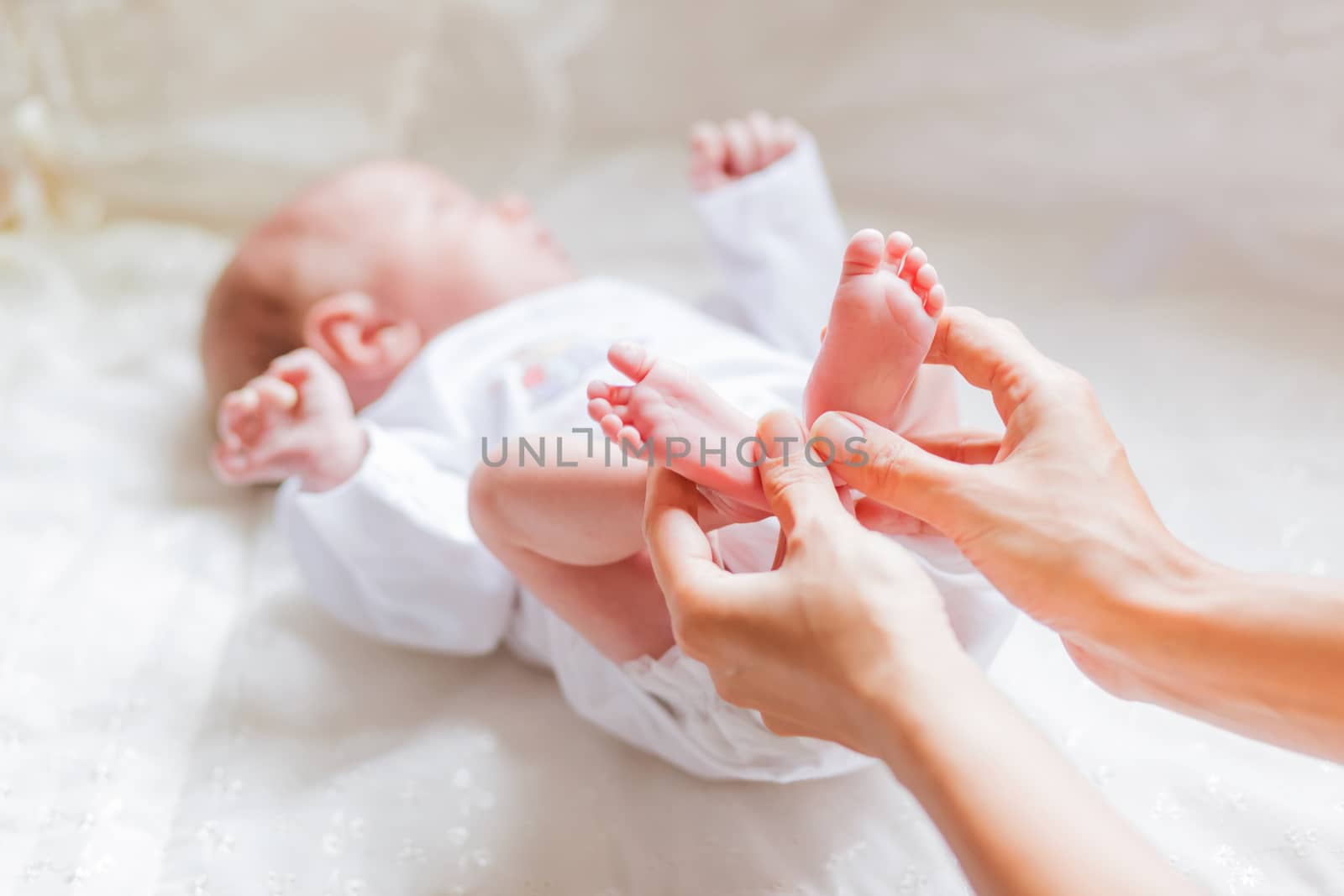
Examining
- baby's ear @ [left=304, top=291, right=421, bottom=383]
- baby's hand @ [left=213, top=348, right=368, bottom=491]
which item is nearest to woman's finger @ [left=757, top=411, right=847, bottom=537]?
baby's hand @ [left=213, top=348, right=368, bottom=491]

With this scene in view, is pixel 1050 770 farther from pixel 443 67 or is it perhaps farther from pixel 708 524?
pixel 443 67

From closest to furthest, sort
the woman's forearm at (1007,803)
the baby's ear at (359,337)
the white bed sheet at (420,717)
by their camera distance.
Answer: the woman's forearm at (1007,803)
the white bed sheet at (420,717)
the baby's ear at (359,337)

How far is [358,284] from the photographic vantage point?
3.83 feet

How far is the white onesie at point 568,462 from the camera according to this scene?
2.77 feet

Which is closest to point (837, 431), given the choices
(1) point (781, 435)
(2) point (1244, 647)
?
(1) point (781, 435)

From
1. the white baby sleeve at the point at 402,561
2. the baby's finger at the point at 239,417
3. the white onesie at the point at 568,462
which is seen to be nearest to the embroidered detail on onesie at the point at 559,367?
the white onesie at the point at 568,462

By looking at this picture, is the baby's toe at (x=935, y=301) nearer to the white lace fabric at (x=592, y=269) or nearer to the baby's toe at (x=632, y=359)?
the baby's toe at (x=632, y=359)

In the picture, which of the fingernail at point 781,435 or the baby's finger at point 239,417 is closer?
the fingernail at point 781,435

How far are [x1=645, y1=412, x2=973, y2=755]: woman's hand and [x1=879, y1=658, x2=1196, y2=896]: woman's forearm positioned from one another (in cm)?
1

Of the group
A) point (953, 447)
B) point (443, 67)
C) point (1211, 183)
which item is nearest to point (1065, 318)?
point (1211, 183)

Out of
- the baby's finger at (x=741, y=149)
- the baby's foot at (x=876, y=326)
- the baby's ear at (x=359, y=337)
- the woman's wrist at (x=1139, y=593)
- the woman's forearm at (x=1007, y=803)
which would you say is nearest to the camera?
the woman's forearm at (x=1007, y=803)

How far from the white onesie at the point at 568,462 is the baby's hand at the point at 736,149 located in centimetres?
2

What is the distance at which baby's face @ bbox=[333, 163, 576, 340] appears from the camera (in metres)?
1.18

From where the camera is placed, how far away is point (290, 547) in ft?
3.45
